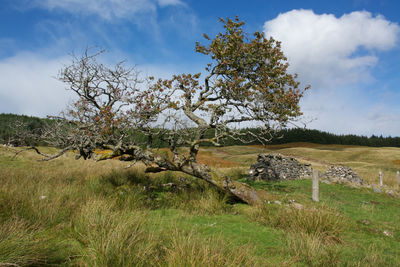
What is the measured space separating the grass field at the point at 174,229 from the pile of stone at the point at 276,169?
6.79m

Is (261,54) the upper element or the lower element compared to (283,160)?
upper

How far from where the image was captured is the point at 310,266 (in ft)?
15.4

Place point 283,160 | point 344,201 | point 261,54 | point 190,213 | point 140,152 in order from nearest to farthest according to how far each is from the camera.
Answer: point 190,213 → point 140,152 → point 261,54 → point 344,201 → point 283,160

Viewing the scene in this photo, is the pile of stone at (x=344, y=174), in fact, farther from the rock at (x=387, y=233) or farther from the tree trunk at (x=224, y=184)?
the rock at (x=387, y=233)

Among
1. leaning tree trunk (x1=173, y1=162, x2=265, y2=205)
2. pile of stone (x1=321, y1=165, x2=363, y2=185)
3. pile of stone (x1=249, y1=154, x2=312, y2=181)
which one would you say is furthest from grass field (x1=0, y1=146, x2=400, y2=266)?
pile of stone (x1=321, y1=165, x2=363, y2=185)

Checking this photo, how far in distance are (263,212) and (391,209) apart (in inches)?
319

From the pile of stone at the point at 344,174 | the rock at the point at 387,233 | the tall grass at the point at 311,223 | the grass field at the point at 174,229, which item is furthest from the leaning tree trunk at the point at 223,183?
the pile of stone at the point at 344,174

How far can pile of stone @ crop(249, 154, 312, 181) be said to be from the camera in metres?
19.9

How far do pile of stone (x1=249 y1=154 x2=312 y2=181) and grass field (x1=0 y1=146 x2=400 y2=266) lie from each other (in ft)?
22.3

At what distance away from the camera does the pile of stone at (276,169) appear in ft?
65.2

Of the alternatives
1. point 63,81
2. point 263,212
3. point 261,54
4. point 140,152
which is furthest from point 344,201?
point 63,81

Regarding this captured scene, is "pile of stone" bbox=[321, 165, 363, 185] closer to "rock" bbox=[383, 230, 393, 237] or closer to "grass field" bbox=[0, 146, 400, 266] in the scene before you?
"grass field" bbox=[0, 146, 400, 266]

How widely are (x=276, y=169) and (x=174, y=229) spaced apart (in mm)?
16255

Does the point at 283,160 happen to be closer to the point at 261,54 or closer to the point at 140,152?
the point at 261,54
